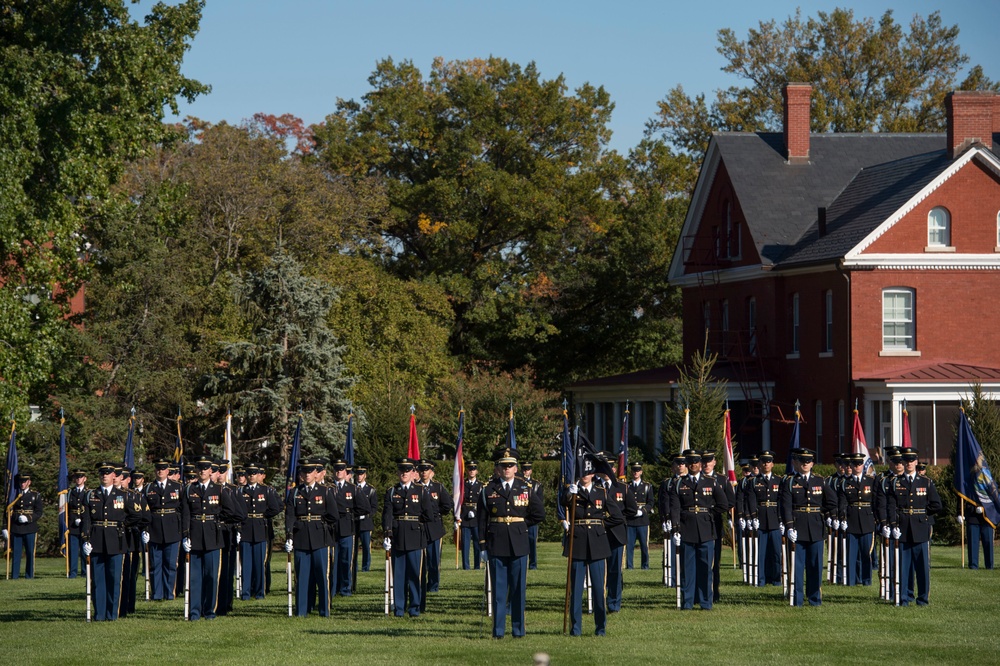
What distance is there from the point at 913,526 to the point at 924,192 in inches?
889

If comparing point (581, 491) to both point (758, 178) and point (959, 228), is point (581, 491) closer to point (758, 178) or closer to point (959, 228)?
point (959, 228)

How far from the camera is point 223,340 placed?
1367 inches

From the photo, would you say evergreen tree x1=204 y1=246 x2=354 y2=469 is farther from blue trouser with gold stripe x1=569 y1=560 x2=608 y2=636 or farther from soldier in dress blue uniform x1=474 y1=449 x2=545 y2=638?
blue trouser with gold stripe x1=569 y1=560 x2=608 y2=636

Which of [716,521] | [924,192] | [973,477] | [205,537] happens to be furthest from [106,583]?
[924,192]

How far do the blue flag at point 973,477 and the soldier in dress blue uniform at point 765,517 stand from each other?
5.18 metres

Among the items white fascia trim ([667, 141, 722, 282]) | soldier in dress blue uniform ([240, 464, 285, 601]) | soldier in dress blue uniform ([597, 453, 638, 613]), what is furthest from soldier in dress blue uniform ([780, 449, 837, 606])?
white fascia trim ([667, 141, 722, 282])

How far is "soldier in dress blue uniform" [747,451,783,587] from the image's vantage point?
21844 mm

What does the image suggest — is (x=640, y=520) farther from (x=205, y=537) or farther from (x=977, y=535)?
(x=205, y=537)

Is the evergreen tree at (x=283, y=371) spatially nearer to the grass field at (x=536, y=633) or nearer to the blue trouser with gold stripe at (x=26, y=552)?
the blue trouser with gold stripe at (x=26, y=552)

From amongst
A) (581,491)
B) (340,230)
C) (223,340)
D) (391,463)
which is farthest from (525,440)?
(581,491)

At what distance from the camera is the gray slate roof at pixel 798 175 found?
44.2m

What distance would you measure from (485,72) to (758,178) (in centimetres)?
1316

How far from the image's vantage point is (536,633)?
657 inches

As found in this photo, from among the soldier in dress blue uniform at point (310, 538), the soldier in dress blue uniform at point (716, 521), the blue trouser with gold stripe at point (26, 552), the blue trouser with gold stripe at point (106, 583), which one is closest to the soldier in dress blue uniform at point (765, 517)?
the soldier in dress blue uniform at point (716, 521)
